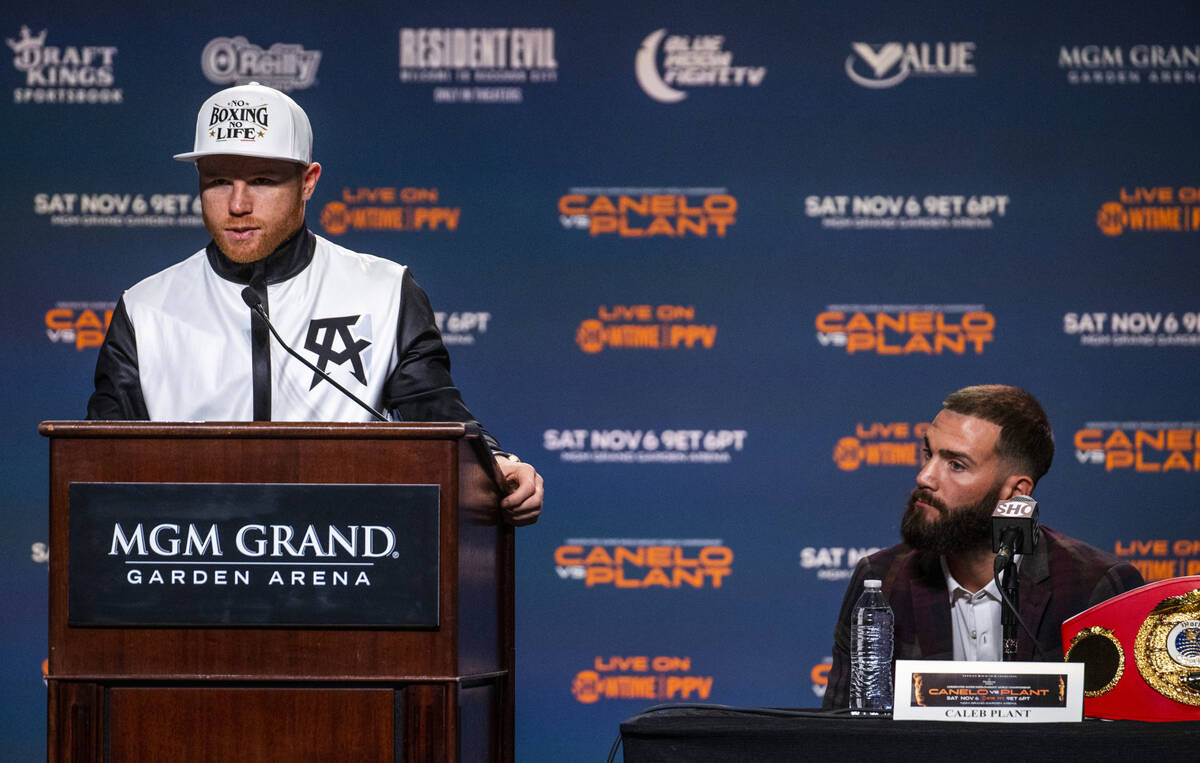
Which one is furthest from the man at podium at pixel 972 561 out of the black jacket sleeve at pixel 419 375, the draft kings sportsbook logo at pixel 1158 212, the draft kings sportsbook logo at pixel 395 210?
the draft kings sportsbook logo at pixel 395 210

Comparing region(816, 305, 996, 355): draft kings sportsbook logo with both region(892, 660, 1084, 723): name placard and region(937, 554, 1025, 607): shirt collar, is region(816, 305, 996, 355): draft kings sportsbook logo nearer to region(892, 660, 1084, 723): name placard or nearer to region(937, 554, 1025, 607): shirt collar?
region(937, 554, 1025, 607): shirt collar

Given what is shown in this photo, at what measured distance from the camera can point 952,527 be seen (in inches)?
106

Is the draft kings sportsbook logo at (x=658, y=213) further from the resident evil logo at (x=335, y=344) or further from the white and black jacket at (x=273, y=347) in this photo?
the resident evil logo at (x=335, y=344)

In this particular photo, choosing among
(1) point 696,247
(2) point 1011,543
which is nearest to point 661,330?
(1) point 696,247

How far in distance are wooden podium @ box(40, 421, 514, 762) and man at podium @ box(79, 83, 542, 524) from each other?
53 cm

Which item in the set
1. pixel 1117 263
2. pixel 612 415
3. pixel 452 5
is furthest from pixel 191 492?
pixel 1117 263

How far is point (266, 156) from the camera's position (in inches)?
81.2

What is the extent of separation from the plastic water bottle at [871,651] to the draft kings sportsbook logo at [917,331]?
6.78 ft

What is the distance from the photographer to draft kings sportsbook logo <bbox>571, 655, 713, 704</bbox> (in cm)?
440

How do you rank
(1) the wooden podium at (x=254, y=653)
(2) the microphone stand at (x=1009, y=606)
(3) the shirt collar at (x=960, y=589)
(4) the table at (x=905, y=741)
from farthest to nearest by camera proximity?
(3) the shirt collar at (x=960, y=589)
(2) the microphone stand at (x=1009, y=606)
(4) the table at (x=905, y=741)
(1) the wooden podium at (x=254, y=653)

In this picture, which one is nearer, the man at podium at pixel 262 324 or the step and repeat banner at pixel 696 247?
the man at podium at pixel 262 324

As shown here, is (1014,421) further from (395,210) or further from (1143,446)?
(395,210)

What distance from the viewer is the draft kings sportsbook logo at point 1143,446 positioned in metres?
4.46

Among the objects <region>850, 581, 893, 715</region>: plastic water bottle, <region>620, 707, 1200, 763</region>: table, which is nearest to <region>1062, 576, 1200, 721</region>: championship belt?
<region>620, 707, 1200, 763</region>: table
